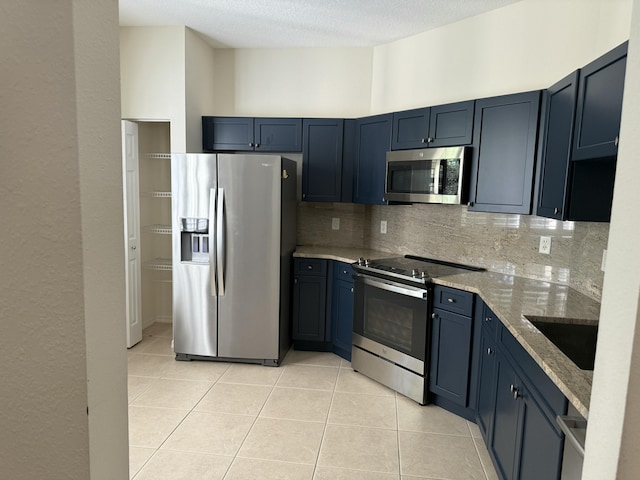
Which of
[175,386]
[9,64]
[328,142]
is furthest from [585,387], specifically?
[328,142]

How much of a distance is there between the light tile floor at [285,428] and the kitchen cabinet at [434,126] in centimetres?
198

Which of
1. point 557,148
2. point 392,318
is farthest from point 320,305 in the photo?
point 557,148

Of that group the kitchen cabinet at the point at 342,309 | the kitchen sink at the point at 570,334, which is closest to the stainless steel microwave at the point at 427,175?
the kitchen cabinet at the point at 342,309

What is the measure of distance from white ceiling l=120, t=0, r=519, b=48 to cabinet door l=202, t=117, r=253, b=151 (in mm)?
755

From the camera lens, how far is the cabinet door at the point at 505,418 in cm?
197

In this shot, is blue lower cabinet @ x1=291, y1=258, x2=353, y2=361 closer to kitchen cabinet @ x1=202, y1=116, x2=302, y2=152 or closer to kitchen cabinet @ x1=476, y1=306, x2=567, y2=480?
kitchen cabinet @ x1=202, y1=116, x2=302, y2=152

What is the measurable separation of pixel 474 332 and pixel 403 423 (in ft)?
2.58

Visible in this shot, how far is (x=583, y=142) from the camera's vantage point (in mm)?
2008

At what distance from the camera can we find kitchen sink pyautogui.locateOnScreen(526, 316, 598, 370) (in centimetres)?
202

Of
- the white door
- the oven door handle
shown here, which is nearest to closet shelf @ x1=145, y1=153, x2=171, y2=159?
the white door

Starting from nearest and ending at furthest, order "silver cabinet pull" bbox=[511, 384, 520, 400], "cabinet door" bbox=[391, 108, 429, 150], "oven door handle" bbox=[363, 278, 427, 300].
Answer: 1. "silver cabinet pull" bbox=[511, 384, 520, 400]
2. "oven door handle" bbox=[363, 278, 427, 300]
3. "cabinet door" bbox=[391, 108, 429, 150]

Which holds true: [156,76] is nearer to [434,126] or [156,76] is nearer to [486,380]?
[434,126]

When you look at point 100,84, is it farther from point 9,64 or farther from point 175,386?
point 175,386

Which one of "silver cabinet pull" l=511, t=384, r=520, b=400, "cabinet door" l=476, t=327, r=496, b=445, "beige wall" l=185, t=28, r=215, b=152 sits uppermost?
"beige wall" l=185, t=28, r=215, b=152
